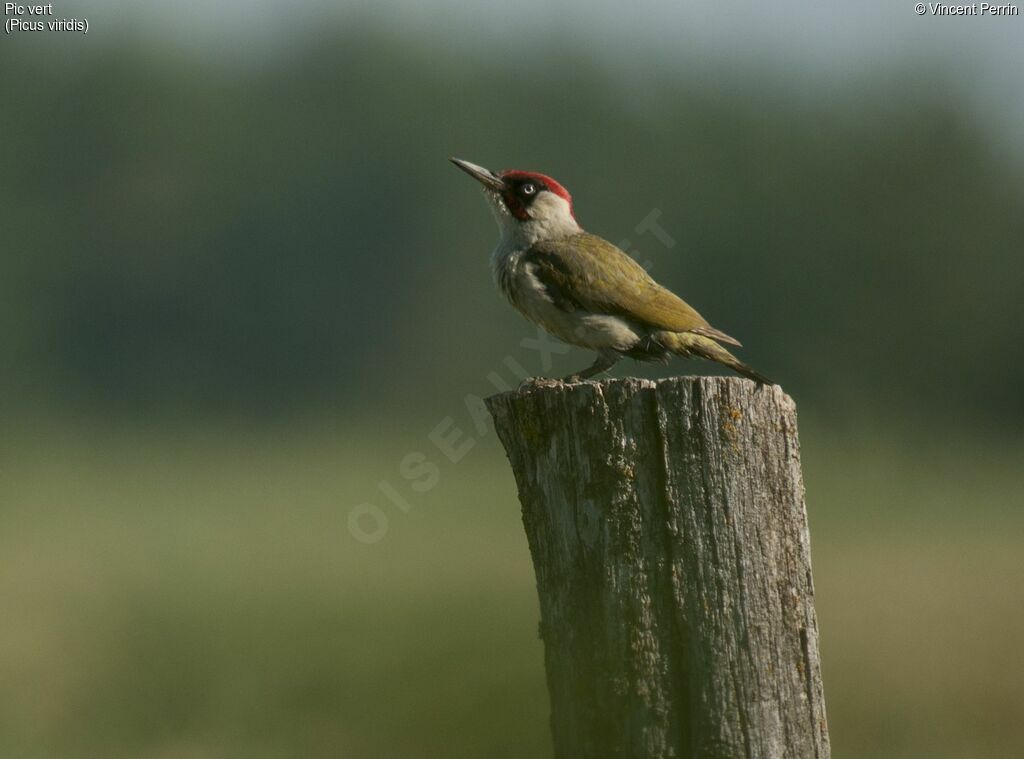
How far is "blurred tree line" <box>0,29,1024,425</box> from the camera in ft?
111

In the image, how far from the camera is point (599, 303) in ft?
23.1


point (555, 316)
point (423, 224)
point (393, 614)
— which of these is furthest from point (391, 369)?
point (555, 316)

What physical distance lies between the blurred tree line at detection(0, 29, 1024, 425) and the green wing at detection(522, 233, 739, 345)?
1840 cm

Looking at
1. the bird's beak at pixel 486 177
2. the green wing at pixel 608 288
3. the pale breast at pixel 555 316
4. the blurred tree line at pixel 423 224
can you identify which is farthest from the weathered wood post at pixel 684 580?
the blurred tree line at pixel 423 224

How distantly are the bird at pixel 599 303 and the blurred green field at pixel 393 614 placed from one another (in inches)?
156

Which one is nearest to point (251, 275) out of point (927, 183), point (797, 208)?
point (797, 208)

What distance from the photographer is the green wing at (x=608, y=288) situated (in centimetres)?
696

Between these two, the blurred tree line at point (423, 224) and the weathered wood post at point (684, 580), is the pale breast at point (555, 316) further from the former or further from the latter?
the blurred tree line at point (423, 224)

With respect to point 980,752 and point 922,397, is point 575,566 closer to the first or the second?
point 980,752

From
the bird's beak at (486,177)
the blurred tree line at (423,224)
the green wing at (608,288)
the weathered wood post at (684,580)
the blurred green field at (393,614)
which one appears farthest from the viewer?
the blurred tree line at (423,224)

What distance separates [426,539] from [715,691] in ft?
80.4

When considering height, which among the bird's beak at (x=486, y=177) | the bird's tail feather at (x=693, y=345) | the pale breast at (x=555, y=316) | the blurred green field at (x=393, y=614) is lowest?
the blurred green field at (x=393, y=614)

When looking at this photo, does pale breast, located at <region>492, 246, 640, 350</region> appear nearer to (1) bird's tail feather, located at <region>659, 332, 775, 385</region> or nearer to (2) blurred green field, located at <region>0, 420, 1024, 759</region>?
(1) bird's tail feather, located at <region>659, 332, 775, 385</region>

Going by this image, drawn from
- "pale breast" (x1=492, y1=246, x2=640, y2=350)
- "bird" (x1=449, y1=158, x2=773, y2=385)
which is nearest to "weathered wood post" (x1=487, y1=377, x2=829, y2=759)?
"bird" (x1=449, y1=158, x2=773, y2=385)
